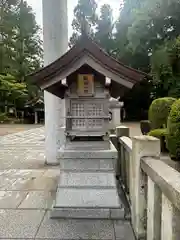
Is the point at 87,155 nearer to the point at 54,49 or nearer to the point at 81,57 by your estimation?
the point at 81,57

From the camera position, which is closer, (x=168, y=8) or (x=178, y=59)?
(x=178, y=59)

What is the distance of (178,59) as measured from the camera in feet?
52.6

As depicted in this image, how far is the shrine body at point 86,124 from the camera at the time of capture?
3271 mm

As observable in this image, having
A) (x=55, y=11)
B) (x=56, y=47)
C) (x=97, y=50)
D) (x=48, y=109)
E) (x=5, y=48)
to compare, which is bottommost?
(x=48, y=109)

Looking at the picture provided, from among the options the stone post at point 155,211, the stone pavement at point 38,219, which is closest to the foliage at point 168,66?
the stone pavement at point 38,219

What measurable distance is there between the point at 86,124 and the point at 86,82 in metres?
0.57

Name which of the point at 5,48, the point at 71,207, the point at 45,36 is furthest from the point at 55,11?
the point at 5,48

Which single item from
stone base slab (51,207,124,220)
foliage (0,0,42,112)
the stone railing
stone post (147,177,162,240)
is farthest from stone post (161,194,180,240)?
foliage (0,0,42,112)

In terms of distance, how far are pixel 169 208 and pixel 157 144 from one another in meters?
1.02

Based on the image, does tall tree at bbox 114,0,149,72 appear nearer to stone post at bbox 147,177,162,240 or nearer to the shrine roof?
the shrine roof

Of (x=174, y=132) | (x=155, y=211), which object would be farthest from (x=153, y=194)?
(x=174, y=132)

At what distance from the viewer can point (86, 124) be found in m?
3.68

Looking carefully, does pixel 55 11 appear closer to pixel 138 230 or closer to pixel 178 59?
pixel 138 230

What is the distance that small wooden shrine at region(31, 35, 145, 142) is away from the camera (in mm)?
3256
